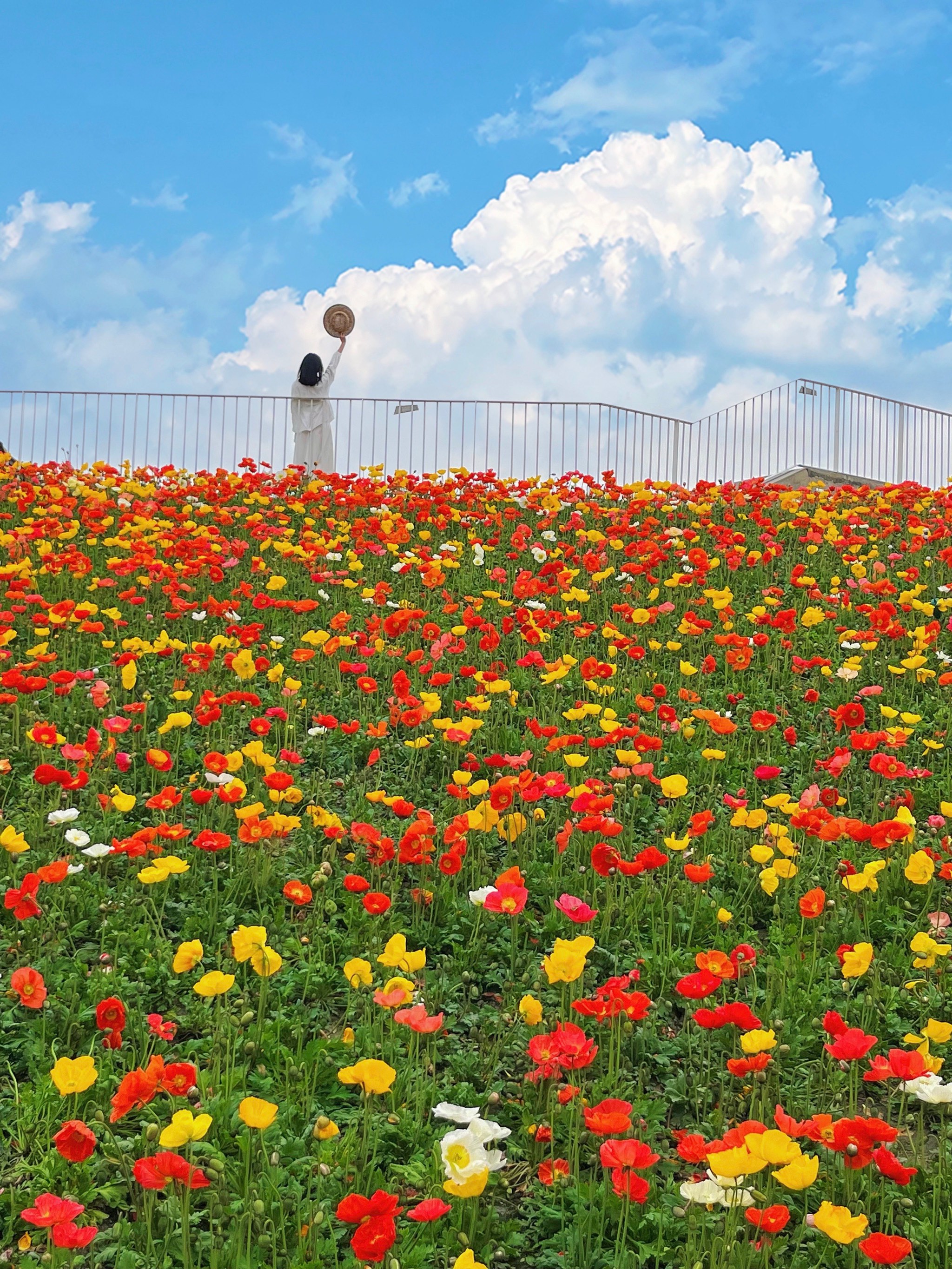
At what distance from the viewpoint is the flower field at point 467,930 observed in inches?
104

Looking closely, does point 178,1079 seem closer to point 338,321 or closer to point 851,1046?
point 851,1046

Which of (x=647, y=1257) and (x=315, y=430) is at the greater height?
(x=315, y=430)

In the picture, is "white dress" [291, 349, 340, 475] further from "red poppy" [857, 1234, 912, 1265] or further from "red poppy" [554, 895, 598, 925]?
"red poppy" [857, 1234, 912, 1265]

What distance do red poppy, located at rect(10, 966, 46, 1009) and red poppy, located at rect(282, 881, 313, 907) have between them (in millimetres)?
773

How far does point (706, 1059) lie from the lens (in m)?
3.45

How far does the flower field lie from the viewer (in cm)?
265

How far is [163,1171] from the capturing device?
226 cm

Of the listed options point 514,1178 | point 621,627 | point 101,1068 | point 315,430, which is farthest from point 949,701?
point 315,430

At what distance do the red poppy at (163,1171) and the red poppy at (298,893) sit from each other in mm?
1315

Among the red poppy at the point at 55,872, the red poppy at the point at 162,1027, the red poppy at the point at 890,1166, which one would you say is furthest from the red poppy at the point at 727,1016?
the red poppy at the point at 55,872

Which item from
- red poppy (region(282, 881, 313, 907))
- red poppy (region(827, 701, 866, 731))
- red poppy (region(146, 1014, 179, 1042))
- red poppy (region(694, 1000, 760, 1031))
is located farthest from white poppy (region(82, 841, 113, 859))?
red poppy (region(827, 701, 866, 731))

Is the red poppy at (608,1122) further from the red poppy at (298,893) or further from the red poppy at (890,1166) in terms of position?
the red poppy at (298,893)

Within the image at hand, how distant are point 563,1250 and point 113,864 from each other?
251 cm

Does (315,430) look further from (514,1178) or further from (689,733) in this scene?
(514,1178)
